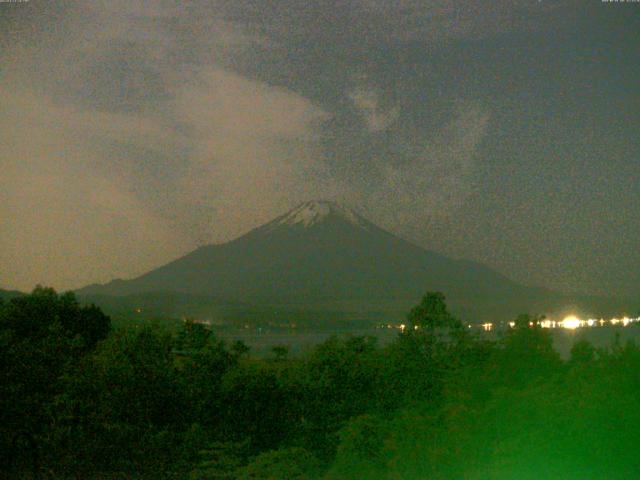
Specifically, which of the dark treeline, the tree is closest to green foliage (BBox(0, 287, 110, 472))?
the dark treeline

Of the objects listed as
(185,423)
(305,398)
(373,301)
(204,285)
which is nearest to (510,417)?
(305,398)

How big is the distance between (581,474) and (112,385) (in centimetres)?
801

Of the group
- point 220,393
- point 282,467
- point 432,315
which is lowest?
point 282,467

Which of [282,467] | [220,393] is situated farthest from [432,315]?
[282,467]

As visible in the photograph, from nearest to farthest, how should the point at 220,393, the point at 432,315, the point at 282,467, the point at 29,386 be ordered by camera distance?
1. the point at 282,467
2. the point at 432,315
3. the point at 220,393
4. the point at 29,386

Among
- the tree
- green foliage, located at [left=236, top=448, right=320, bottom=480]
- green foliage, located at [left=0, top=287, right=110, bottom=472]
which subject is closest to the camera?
green foliage, located at [left=236, top=448, right=320, bottom=480]

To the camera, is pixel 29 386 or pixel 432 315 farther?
pixel 29 386

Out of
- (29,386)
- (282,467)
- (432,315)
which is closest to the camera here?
(282,467)

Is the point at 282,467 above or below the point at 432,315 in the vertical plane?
below

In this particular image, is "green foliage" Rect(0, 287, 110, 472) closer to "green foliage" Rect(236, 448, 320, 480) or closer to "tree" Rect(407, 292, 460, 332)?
"green foliage" Rect(236, 448, 320, 480)

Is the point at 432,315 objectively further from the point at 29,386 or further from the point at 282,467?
the point at 29,386

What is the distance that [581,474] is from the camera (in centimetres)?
440

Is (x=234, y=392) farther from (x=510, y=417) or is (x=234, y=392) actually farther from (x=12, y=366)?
(x=510, y=417)

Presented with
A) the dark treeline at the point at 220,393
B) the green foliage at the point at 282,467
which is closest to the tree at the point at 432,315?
the dark treeline at the point at 220,393
